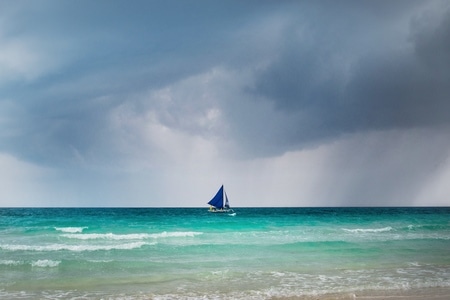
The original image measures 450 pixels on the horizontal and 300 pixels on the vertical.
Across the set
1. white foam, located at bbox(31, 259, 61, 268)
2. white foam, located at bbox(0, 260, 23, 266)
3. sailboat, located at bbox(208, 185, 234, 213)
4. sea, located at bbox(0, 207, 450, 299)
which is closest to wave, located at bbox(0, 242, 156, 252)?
Answer: sea, located at bbox(0, 207, 450, 299)

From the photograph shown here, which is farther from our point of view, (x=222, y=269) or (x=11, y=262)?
(x=11, y=262)

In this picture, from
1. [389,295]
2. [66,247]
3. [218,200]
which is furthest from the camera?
[218,200]

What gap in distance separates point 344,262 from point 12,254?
16698mm

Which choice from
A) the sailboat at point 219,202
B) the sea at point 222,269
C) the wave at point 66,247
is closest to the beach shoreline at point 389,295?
the sea at point 222,269

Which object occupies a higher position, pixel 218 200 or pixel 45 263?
pixel 218 200

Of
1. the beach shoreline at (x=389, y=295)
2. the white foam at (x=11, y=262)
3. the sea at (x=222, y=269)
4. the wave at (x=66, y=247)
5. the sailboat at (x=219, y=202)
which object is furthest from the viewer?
the sailboat at (x=219, y=202)

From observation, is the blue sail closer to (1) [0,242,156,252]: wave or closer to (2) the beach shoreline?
(1) [0,242,156,252]: wave

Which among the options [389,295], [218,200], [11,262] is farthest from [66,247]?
[218,200]

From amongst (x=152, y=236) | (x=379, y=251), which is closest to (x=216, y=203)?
(x=152, y=236)

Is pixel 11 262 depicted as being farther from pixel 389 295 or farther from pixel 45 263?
pixel 389 295

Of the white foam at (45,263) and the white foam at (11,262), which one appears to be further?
the white foam at (11,262)

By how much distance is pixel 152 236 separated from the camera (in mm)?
29406

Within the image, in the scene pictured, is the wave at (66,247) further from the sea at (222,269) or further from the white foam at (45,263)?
the white foam at (45,263)

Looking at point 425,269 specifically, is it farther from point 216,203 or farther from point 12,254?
point 216,203
